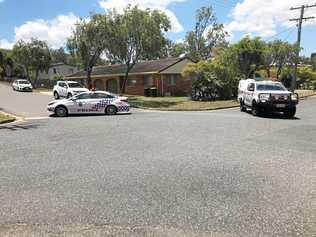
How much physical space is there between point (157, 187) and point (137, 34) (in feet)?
87.8

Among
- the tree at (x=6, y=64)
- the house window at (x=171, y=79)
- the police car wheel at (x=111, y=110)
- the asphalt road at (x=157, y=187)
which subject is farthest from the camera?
the tree at (x=6, y=64)

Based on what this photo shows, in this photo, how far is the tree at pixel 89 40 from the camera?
3412 cm

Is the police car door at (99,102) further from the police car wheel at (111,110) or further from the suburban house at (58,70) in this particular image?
the suburban house at (58,70)

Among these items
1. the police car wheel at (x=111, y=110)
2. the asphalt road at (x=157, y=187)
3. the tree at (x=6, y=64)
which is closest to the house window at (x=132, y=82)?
the police car wheel at (x=111, y=110)

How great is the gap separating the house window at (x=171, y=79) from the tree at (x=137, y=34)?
674 centimetres

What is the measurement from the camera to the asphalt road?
456 cm

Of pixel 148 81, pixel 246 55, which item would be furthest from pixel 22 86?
pixel 246 55

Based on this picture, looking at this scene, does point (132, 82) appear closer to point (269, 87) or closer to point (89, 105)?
point (89, 105)

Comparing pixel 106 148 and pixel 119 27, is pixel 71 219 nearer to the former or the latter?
pixel 106 148

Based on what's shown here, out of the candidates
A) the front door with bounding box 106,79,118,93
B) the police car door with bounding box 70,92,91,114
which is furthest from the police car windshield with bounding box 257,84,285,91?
the front door with bounding box 106,79,118,93

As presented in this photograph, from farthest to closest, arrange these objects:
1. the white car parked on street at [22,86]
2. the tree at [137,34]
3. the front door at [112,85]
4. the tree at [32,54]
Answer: the tree at [32,54] < the white car parked on street at [22,86] < the front door at [112,85] < the tree at [137,34]

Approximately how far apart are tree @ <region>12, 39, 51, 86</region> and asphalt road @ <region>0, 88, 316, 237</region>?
2156 inches

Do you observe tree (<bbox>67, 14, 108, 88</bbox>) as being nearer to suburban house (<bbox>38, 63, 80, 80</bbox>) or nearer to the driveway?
the driveway

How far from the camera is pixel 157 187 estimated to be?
239 inches
